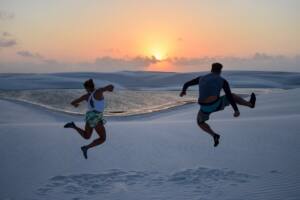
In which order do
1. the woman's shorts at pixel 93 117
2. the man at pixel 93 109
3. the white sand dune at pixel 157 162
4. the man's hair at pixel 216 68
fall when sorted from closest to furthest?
1. the man's hair at pixel 216 68
2. the man at pixel 93 109
3. the woman's shorts at pixel 93 117
4. the white sand dune at pixel 157 162

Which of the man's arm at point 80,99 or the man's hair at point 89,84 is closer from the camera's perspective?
the man's hair at point 89,84

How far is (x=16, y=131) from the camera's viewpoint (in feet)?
52.8

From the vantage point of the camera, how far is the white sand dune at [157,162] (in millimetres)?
11062

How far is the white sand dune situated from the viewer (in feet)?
36.3

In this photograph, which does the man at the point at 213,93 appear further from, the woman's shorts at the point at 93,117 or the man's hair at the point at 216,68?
the woman's shorts at the point at 93,117

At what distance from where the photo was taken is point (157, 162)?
43.4 ft

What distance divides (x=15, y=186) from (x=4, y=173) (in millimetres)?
952

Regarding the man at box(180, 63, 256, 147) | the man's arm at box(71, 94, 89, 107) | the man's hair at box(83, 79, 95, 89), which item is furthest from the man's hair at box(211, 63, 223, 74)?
the man's arm at box(71, 94, 89, 107)

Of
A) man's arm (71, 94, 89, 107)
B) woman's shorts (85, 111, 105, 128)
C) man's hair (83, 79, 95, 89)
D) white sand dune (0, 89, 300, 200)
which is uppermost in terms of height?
man's hair (83, 79, 95, 89)

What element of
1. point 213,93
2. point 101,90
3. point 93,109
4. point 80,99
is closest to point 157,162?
point 80,99

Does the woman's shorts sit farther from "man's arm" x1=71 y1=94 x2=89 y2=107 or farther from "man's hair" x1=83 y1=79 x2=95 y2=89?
"man's hair" x1=83 y1=79 x2=95 y2=89

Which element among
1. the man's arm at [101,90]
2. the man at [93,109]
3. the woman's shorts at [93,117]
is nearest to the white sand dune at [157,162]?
the man at [93,109]

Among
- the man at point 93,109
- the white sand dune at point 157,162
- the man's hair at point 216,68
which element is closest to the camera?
the man's hair at point 216,68

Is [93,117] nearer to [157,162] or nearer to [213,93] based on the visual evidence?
[213,93]
